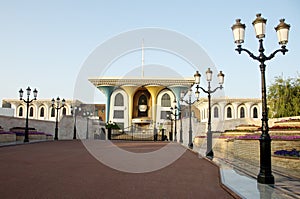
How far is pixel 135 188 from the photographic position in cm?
692

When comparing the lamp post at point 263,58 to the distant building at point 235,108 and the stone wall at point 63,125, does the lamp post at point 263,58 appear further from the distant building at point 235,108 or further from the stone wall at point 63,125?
the distant building at point 235,108

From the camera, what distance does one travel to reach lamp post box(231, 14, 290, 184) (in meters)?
7.43

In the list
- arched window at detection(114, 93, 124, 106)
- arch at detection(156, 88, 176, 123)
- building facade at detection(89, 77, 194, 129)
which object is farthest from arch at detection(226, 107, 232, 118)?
arched window at detection(114, 93, 124, 106)

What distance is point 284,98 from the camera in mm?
34375

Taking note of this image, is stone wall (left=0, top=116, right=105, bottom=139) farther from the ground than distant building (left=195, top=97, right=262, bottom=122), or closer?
closer

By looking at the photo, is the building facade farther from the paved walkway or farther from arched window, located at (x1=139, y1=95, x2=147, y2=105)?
the paved walkway

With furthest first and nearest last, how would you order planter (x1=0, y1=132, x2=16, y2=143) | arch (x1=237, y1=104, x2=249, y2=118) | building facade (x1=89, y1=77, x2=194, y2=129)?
building facade (x1=89, y1=77, x2=194, y2=129) < arch (x1=237, y1=104, x2=249, y2=118) < planter (x1=0, y1=132, x2=16, y2=143)

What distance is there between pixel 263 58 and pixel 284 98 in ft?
95.6

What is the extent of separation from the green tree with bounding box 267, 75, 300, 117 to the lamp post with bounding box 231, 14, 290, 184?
92.0ft

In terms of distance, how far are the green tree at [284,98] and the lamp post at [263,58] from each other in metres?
28.1

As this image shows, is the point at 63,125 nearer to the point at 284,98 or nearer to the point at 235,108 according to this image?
the point at 284,98

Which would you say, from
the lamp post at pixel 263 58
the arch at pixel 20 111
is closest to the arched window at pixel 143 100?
the arch at pixel 20 111

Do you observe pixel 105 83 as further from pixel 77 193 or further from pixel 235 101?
pixel 77 193

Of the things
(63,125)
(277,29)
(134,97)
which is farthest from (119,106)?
(277,29)
